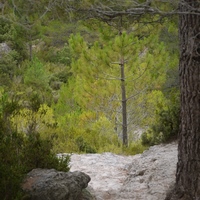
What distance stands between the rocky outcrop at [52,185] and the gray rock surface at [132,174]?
2.89 feet

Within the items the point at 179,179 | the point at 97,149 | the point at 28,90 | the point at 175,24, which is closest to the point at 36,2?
the point at 175,24

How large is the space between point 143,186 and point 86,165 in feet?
6.12

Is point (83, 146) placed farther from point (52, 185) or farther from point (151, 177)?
point (52, 185)

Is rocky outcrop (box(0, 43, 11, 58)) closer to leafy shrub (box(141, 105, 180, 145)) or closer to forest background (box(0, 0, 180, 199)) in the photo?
forest background (box(0, 0, 180, 199))

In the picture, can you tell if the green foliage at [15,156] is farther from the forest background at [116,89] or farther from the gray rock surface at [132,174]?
the gray rock surface at [132,174]

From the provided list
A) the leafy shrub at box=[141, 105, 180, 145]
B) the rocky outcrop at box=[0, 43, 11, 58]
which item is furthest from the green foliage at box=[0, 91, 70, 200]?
the rocky outcrop at box=[0, 43, 11, 58]

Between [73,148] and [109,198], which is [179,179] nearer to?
[109,198]

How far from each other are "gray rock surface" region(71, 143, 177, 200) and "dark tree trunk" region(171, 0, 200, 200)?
2.04 ft

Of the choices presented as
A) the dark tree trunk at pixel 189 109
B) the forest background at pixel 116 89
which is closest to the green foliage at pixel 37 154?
the forest background at pixel 116 89

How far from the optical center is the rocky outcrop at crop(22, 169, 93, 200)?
3.49 metres

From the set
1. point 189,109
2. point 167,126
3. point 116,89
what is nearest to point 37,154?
point 189,109

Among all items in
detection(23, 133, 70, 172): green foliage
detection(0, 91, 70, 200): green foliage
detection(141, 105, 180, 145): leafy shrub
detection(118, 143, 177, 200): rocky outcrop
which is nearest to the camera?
detection(0, 91, 70, 200): green foliage

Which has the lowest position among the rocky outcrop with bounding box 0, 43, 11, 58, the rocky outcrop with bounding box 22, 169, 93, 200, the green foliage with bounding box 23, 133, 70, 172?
the rocky outcrop with bounding box 22, 169, 93, 200

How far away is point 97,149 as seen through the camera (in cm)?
963
